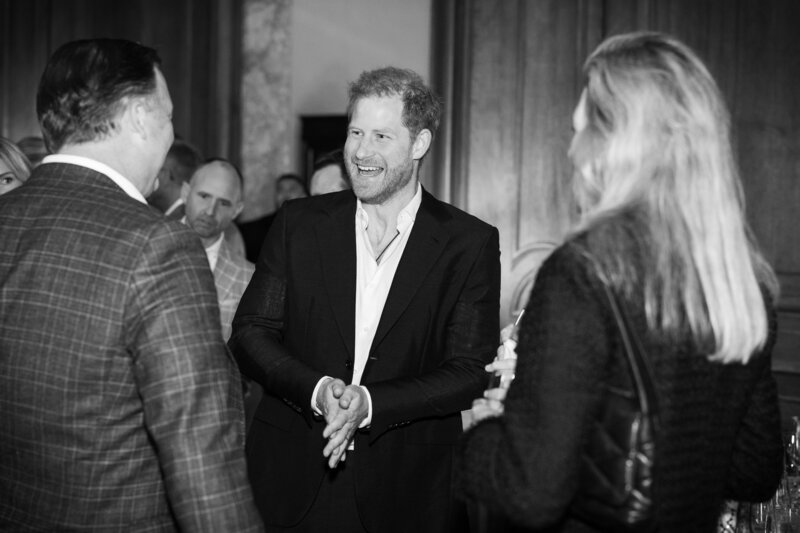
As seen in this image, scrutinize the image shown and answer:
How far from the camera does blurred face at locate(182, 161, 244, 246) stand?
361 centimetres

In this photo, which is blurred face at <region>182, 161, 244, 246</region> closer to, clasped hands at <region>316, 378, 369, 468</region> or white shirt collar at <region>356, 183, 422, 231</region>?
white shirt collar at <region>356, 183, 422, 231</region>

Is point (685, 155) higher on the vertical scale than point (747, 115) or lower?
lower

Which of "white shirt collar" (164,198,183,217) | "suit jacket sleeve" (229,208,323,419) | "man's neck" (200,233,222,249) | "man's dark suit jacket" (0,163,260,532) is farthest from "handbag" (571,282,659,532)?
"white shirt collar" (164,198,183,217)

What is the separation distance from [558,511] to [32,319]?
0.93 metres

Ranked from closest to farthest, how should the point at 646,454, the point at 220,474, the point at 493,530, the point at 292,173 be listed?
the point at 646,454 < the point at 220,474 < the point at 493,530 < the point at 292,173

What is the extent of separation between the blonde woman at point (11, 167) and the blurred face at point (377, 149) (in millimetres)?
1401

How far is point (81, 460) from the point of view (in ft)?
4.43

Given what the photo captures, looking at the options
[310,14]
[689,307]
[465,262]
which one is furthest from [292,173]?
[689,307]

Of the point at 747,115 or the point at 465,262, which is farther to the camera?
the point at 747,115

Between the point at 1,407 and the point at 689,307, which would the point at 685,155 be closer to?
the point at 689,307

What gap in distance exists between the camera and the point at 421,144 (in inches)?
93.5

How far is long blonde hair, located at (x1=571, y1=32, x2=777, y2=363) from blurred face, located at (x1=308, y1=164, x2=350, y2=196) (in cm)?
223

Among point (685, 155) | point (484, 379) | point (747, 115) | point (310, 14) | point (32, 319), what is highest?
point (310, 14)

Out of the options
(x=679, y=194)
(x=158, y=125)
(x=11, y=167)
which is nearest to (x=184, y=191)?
(x=11, y=167)
